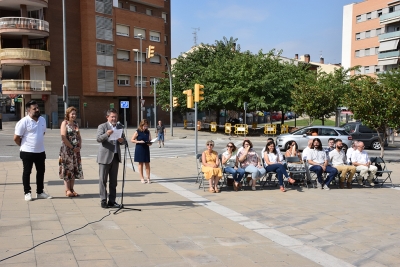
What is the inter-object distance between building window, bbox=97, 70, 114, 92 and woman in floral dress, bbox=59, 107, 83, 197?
122 ft

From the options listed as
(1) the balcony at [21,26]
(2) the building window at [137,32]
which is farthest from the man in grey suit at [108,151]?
(2) the building window at [137,32]

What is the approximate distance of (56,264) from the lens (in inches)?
185

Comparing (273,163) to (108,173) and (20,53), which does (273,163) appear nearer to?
(108,173)

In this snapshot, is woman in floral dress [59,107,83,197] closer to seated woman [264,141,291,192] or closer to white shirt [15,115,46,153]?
white shirt [15,115,46,153]

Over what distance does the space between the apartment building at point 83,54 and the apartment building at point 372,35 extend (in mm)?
29421

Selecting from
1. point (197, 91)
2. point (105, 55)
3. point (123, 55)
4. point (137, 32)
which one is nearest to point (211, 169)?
point (197, 91)

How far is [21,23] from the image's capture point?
3728 cm

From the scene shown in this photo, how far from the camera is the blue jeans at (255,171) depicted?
32.8 ft

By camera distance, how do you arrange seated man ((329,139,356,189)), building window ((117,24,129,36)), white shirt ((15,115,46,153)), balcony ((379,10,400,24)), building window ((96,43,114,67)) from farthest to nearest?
balcony ((379,10,400,24)) < building window ((117,24,129,36)) < building window ((96,43,114,67)) < seated man ((329,139,356,189)) < white shirt ((15,115,46,153))

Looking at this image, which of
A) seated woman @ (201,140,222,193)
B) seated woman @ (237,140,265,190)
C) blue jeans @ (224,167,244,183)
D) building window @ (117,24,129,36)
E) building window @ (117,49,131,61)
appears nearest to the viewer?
seated woman @ (201,140,222,193)

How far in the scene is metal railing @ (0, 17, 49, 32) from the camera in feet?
121

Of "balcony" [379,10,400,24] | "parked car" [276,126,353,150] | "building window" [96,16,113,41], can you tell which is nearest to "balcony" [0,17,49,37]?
"building window" [96,16,113,41]

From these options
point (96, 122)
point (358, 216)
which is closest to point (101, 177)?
point (358, 216)

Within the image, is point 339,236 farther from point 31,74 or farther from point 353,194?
point 31,74
